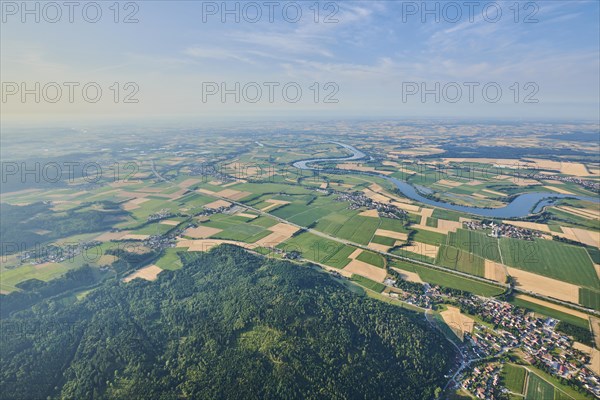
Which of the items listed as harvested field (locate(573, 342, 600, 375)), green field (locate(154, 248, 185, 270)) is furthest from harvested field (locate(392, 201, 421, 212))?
green field (locate(154, 248, 185, 270))

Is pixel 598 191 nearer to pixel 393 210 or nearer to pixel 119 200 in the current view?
pixel 393 210

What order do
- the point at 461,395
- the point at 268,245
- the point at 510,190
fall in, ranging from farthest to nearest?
the point at 510,190 < the point at 268,245 < the point at 461,395

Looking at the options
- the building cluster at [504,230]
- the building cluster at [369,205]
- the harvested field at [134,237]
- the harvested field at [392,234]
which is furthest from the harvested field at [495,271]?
the harvested field at [134,237]

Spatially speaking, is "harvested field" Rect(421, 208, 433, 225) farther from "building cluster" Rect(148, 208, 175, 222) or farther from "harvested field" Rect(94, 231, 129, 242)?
"harvested field" Rect(94, 231, 129, 242)

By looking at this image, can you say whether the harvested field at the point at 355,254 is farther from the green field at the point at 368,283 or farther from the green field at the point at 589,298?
the green field at the point at 589,298

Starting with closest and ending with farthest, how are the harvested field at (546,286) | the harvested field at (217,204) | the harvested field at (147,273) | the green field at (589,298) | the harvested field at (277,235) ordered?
1. the green field at (589,298)
2. the harvested field at (546,286)
3. the harvested field at (147,273)
4. the harvested field at (277,235)
5. the harvested field at (217,204)

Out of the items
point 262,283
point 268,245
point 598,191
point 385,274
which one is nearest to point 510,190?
point 598,191
